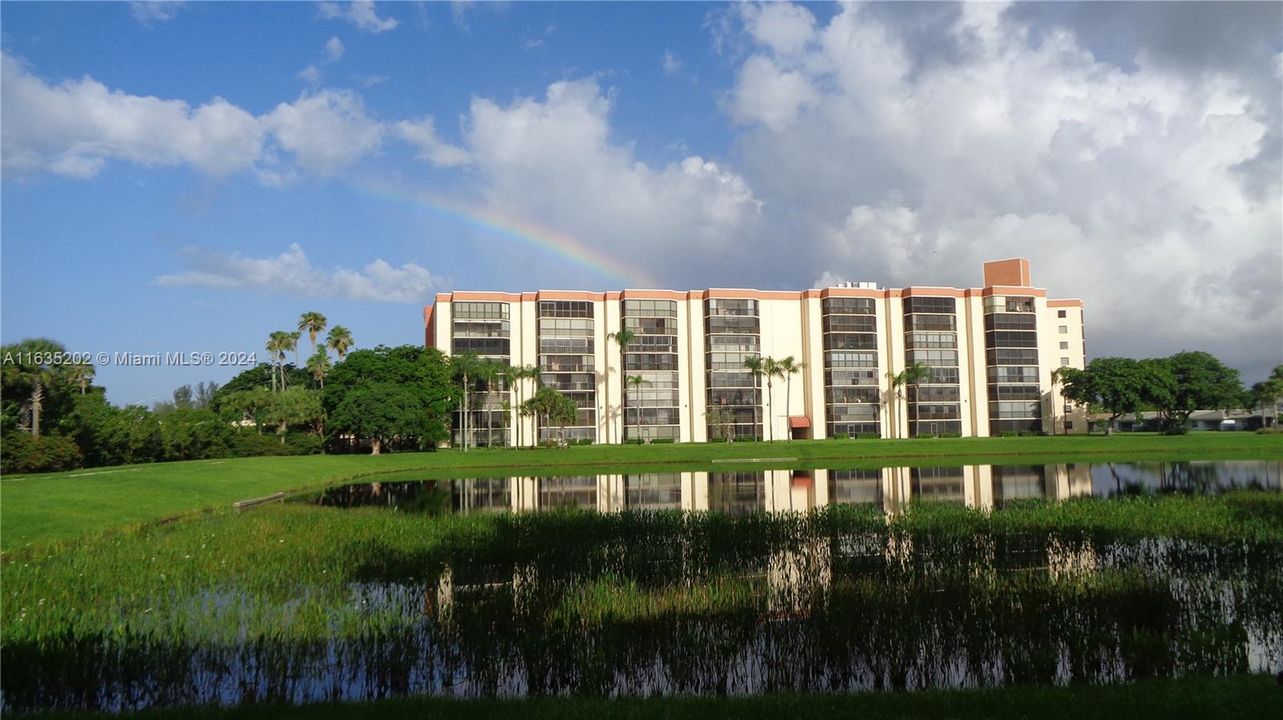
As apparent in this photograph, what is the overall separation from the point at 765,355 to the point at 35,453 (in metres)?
81.4

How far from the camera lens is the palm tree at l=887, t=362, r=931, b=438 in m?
106

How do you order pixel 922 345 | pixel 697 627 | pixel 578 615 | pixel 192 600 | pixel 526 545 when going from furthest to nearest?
pixel 922 345 → pixel 526 545 → pixel 192 600 → pixel 578 615 → pixel 697 627

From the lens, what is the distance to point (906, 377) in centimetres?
10681

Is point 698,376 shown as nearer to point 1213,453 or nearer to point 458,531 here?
point 1213,453

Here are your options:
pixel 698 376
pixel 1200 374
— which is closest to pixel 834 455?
pixel 698 376

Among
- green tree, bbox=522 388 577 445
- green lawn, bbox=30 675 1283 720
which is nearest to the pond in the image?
green lawn, bbox=30 675 1283 720

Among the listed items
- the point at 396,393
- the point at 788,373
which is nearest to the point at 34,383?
the point at 396,393

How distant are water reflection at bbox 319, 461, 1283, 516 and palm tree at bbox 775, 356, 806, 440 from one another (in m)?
49.4

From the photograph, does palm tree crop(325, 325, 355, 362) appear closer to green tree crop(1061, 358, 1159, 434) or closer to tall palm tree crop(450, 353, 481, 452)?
tall palm tree crop(450, 353, 481, 452)

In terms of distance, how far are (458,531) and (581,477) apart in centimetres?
3087

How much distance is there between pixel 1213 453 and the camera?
62.6 metres

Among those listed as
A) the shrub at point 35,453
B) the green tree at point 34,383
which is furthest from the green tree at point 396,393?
the shrub at point 35,453

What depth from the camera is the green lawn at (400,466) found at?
1094 inches

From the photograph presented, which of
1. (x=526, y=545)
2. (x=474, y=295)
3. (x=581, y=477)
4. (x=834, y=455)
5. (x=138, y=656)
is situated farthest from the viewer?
(x=474, y=295)
